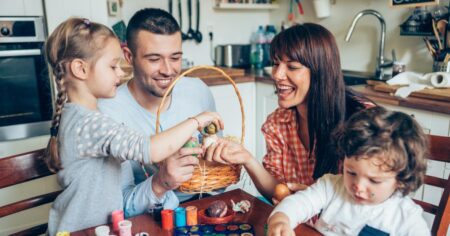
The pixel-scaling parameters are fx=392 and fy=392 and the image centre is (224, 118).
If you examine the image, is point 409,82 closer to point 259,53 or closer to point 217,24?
point 259,53

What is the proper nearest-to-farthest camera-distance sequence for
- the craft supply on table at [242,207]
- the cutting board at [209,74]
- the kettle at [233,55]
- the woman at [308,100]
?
1. the craft supply on table at [242,207]
2. the woman at [308,100]
3. the cutting board at [209,74]
4. the kettle at [233,55]

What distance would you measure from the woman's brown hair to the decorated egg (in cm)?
41

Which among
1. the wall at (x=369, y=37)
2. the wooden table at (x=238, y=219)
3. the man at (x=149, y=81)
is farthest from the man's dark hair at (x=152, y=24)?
the wall at (x=369, y=37)

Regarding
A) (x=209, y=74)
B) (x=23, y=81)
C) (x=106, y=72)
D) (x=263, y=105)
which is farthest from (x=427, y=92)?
(x=23, y=81)

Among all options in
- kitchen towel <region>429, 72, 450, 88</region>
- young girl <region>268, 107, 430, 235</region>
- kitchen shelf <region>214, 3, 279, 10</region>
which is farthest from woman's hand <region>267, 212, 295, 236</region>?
kitchen shelf <region>214, 3, 279, 10</region>

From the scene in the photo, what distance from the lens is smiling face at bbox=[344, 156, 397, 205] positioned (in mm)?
902

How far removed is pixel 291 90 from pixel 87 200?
76cm

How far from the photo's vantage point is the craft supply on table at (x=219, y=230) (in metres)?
1.00

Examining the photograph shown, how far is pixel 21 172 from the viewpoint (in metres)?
1.20

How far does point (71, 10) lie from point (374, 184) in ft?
6.53

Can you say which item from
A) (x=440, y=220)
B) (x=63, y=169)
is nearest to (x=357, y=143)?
(x=440, y=220)

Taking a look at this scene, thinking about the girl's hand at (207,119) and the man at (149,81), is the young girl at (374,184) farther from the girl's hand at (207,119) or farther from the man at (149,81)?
the man at (149,81)

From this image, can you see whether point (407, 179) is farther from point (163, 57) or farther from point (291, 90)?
point (163, 57)

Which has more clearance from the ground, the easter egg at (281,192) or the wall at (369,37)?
the wall at (369,37)
